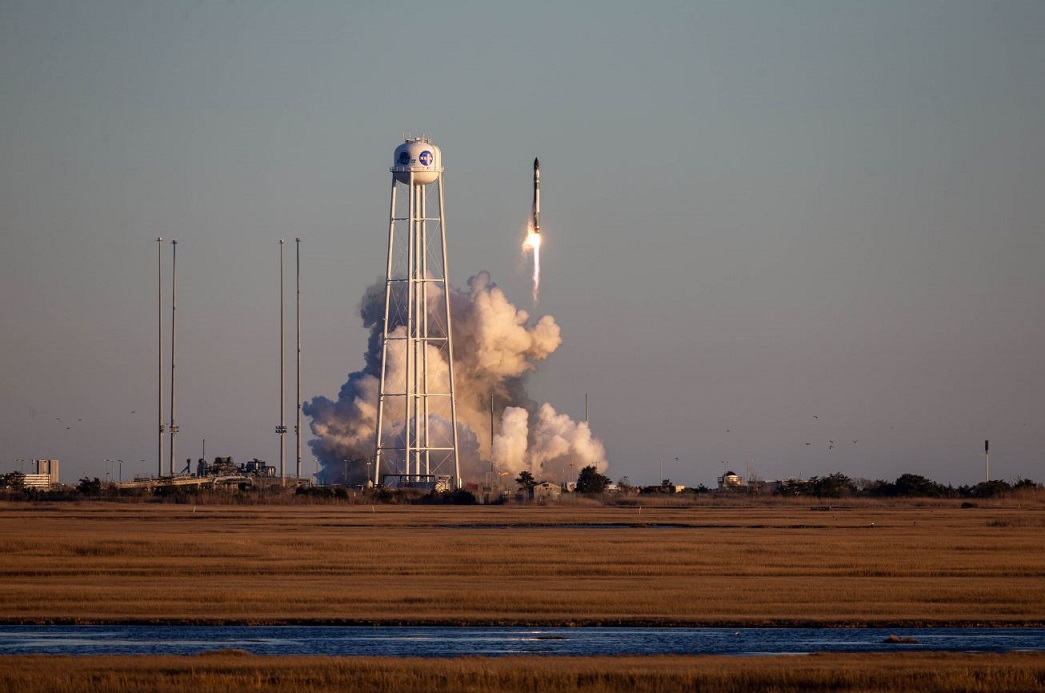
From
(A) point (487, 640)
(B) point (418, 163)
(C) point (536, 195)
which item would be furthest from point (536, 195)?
(A) point (487, 640)

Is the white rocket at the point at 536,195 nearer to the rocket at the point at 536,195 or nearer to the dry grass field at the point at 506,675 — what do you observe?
the rocket at the point at 536,195

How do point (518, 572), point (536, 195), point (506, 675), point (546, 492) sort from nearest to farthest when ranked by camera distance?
1. point (506, 675)
2. point (518, 572)
3. point (536, 195)
4. point (546, 492)

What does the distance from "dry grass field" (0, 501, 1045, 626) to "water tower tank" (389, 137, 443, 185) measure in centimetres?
4964

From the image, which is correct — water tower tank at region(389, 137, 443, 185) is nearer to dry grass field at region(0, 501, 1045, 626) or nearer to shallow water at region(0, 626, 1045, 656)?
dry grass field at region(0, 501, 1045, 626)

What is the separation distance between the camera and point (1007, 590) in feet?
197

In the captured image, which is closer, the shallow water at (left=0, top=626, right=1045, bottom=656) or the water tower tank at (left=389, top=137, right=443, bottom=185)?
the shallow water at (left=0, top=626, right=1045, bottom=656)

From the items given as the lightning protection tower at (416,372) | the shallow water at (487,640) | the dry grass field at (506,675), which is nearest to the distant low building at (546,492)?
the lightning protection tower at (416,372)

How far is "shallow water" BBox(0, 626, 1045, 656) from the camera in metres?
44.9

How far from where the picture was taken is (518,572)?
67.6 meters

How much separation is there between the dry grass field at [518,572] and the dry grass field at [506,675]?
31.7 ft

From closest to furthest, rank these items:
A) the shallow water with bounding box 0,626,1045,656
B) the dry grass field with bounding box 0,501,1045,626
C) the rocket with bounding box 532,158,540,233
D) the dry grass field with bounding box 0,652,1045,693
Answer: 1. the dry grass field with bounding box 0,652,1045,693
2. the shallow water with bounding box 0,626,1045,656
3. the dry grass field with bounding box 0,501,1045,626
4. the rocket with bounding box 532,158,540,233

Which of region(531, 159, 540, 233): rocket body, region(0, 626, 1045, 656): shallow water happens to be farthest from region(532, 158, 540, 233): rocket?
region(0, 626, 1045, 656): shallow water

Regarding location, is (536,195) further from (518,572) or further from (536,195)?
(518,572)

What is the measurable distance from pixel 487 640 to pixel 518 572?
20320 millimetres
